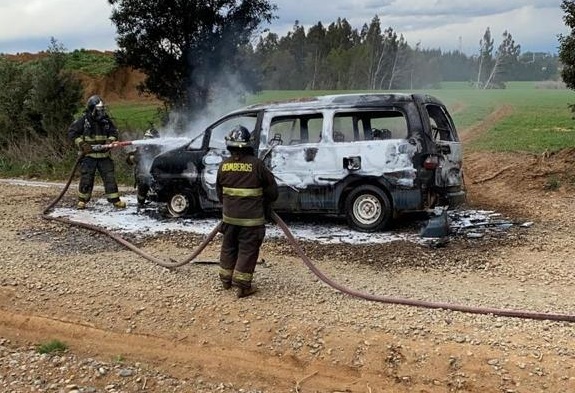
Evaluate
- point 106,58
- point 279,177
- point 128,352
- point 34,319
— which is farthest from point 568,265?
point 106,58

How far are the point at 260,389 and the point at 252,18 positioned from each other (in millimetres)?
14753

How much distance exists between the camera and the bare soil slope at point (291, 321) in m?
4.82

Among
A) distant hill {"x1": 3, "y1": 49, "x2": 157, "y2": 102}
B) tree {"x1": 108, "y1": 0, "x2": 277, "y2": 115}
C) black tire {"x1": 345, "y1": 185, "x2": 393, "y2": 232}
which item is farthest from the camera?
distant hill {"x1": 3, "y1": 49, "x2": 157, "y2": 102}

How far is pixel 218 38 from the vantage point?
17672 mm

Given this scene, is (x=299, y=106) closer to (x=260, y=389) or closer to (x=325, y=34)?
(x=260, y=389)

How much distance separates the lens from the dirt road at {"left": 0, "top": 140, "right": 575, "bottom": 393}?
4.82 meters

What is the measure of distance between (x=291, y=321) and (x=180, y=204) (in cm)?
478

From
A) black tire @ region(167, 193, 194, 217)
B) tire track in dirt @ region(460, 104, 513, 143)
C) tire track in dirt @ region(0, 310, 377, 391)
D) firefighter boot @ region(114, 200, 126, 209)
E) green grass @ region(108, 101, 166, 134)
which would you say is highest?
green grass @ region(108, 101, 166, 134)

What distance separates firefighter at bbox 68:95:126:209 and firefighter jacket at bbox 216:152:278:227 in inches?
210

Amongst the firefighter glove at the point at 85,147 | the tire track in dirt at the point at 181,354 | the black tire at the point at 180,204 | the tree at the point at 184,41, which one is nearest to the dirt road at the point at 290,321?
the tire track in dirt at the point at 181,354

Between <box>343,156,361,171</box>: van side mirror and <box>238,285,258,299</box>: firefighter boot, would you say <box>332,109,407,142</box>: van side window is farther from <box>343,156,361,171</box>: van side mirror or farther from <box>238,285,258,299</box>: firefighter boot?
<box>238,285,258,299</box>: firefighter boot

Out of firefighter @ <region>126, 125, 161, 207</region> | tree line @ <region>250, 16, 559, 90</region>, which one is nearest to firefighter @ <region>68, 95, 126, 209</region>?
firefighter @ <region>126, 125, 161, 207</region>

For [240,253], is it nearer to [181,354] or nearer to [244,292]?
[244,292]

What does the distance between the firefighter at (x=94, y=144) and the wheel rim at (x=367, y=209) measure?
4483mm
